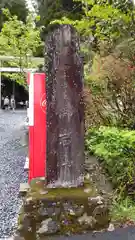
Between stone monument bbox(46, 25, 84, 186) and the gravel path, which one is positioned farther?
the gravel path

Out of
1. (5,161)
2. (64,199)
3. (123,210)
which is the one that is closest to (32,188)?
(64,199)

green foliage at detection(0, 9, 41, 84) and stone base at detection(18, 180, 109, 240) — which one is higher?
green foliage at detection(0, 9, 41, 84)

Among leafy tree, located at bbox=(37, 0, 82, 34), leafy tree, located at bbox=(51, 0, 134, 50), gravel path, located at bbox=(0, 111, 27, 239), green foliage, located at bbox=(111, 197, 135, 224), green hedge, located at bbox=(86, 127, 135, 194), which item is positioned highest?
leafy tree, located at bbox=(37, 0, 82, 34)

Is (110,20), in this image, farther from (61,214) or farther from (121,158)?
(61,214)

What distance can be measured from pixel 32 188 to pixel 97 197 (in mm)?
→ 573

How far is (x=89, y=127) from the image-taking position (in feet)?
14.6

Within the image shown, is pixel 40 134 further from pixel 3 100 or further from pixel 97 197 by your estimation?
pixel 3 100

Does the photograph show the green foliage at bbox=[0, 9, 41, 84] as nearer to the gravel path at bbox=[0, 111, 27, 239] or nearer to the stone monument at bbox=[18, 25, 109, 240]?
the gravel path at bbox=[0, 111, 27, 239]

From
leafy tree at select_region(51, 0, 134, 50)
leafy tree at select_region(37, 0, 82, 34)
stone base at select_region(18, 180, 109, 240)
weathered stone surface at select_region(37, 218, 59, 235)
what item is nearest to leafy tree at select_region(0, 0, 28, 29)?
leafy tree at select_region(37, 0, 82, 34)

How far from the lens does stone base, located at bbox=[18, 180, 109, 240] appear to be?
2027 millimetres

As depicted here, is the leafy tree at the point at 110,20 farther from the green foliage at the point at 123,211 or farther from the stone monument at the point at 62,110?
→ the green foliage at the point at 123,211

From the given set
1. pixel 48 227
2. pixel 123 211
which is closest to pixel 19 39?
pixel 123 211

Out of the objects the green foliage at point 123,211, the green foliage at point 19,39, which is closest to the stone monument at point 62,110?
the green foliage at point 123,211

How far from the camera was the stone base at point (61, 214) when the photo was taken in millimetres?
2027
